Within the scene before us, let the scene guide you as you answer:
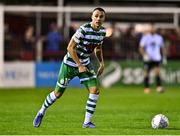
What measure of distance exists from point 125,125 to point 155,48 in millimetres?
13922

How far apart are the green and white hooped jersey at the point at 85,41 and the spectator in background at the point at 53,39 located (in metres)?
18.1

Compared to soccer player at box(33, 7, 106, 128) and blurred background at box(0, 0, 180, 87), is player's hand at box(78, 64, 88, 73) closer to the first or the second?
soccer player at box(33, 7, 106, 128)

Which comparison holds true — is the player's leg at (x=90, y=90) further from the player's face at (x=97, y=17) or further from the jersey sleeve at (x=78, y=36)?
the player's face at (x=97, y=17)

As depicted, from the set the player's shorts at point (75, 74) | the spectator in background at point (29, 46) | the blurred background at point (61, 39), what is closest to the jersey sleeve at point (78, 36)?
the player's shorts at point (75, 74)

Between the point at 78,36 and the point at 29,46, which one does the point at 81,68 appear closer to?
the point at 78,36

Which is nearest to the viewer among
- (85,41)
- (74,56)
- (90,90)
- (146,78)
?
(74,56)

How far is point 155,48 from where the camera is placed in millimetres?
29359

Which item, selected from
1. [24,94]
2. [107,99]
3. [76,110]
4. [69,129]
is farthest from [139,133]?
[24,94]

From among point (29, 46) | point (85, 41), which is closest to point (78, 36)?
point (85, 41)

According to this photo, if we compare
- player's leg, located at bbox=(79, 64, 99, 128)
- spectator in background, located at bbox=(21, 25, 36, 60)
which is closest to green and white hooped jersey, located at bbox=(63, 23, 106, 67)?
player's leg, located at bbox=(79, 64, 99, 128)

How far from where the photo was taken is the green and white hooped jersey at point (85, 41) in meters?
14.7

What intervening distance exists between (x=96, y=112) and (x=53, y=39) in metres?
14.1

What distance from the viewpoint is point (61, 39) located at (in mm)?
33438

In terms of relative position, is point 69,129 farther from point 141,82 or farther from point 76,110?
point 141,82
